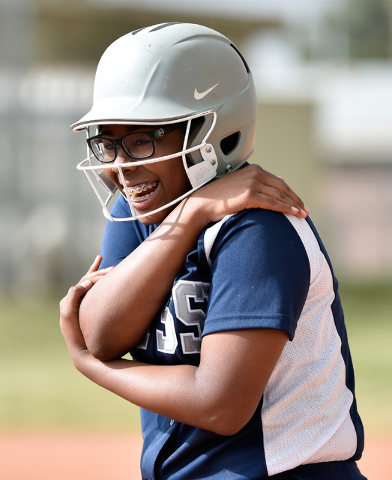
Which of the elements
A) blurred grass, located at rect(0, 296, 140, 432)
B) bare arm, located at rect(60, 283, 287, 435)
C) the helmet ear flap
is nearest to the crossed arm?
bare arm, located at rect(60, 283, 287, 435)

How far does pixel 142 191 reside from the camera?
2.22 m

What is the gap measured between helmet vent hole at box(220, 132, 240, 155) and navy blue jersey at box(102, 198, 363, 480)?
1.45 ft

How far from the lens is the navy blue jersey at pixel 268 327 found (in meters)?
1.85

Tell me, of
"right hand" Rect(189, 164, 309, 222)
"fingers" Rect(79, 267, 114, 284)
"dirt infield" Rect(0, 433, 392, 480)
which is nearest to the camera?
"right hand" Rect(189, 164, 309, 222)

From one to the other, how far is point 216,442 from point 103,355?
42cm

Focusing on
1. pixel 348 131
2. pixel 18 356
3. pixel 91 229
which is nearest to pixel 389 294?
pixel 91 229

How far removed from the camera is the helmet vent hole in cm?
238

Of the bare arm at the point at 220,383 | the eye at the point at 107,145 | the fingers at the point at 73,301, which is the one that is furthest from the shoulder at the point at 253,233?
the fingers at the point at 73,301

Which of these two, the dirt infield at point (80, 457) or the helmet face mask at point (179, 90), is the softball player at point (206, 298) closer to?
the helmet face mask at point (179, 90)

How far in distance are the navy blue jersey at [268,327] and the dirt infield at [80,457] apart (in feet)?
13.2

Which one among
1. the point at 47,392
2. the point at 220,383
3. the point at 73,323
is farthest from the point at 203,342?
the point at 47,392

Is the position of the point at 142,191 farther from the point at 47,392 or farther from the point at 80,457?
the point at 47,392

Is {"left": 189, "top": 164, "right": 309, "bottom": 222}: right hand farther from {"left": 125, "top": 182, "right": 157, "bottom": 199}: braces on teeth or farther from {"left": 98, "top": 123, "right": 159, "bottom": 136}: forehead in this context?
{"left": 98, "top": 123, "right": 159, "bottom": 136}: forehead

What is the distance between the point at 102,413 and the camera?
777cm
